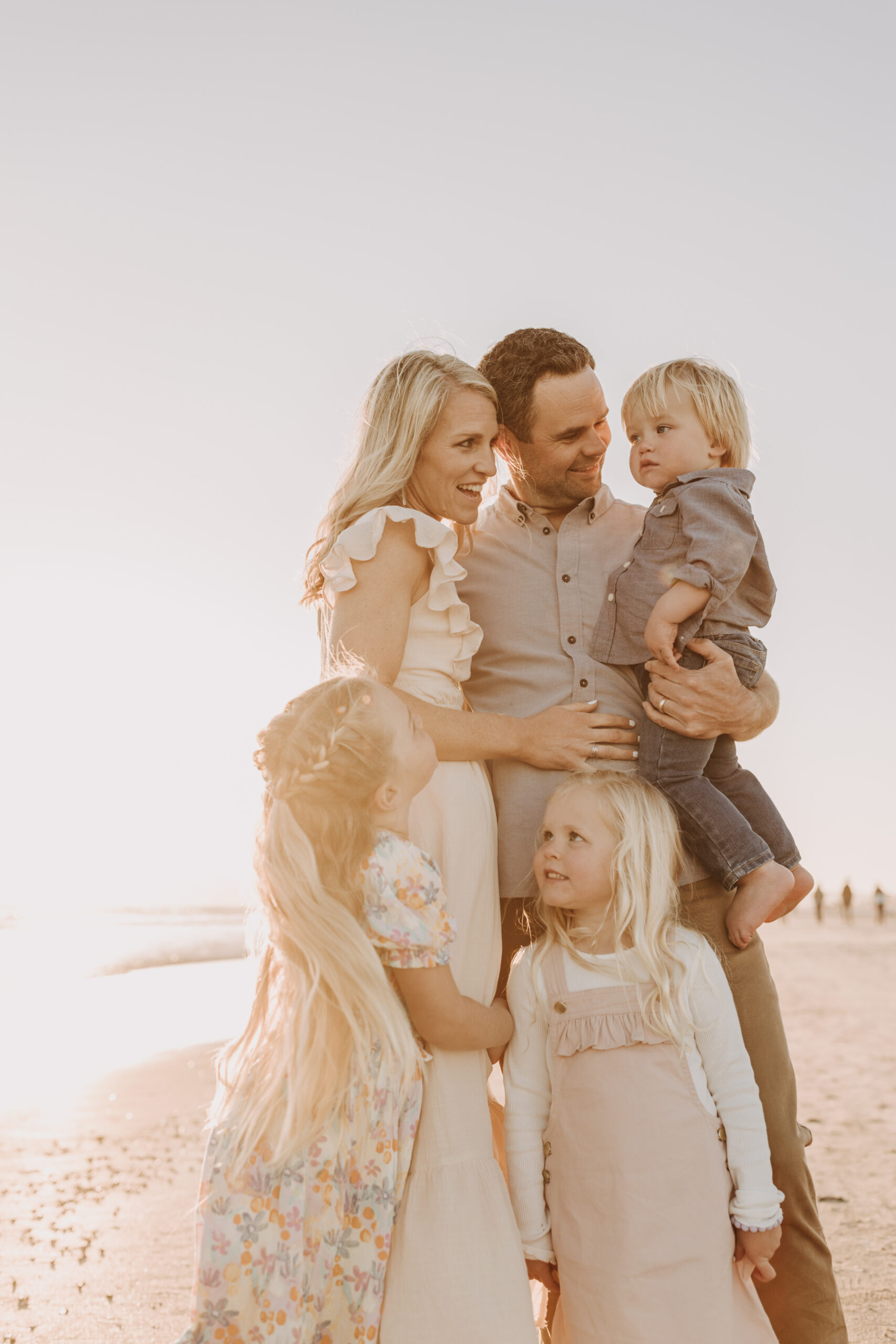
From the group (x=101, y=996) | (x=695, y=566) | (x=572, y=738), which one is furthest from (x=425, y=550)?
(x=101, y=996)

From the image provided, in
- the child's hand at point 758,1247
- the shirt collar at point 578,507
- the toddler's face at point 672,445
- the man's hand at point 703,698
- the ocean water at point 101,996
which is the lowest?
the ocean water at point 101,996

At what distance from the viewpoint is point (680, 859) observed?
315 cm

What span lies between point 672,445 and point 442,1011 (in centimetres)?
193

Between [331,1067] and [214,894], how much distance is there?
3052cm

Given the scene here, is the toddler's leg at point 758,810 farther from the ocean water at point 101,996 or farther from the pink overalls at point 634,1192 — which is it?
the ocean water at point 101,996

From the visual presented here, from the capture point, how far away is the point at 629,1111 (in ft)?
9.02

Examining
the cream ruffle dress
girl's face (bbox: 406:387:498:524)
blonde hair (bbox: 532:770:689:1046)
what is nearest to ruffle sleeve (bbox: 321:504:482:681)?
the cream ruffle dress

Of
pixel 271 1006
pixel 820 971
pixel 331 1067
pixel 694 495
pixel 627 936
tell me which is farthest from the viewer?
pixel 820 971

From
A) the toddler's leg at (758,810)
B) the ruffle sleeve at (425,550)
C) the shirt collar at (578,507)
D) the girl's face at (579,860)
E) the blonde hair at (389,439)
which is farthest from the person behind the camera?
the shirt collar at (578,507)

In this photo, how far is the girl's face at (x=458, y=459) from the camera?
3385mm

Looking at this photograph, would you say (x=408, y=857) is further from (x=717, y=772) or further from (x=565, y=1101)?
(x=717, y=772)

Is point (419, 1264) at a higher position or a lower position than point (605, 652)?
lower

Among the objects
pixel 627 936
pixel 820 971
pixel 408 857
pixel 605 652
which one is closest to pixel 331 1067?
pixel 408 857

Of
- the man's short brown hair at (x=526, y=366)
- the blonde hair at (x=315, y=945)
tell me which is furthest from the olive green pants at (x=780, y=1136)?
the man's short brown hair at (x=526, y=366)
